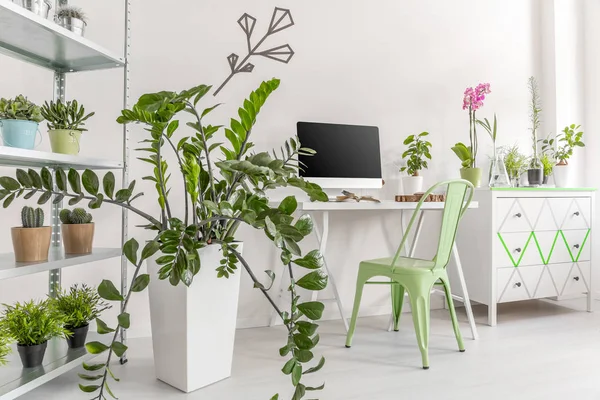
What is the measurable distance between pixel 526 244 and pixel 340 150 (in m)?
1.32

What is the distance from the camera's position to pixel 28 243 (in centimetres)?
153

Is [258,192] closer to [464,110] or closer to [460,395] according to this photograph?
[460,395]

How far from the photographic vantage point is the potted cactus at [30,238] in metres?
1.53

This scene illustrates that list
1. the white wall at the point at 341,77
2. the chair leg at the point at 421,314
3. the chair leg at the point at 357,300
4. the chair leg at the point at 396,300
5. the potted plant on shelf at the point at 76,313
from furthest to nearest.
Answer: the chair leg at the point at 396,300
the white wall at the point at 341,77
the chair leg at the point at 357,300
the chair leg at the point at 421,314
the potted plant on shelf at the point at 76,313

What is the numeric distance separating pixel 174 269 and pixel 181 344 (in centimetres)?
46

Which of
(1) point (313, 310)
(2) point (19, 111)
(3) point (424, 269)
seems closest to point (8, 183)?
(2) point (19, 111)

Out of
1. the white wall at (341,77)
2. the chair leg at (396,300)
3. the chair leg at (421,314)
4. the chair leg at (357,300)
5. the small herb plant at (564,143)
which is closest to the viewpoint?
the chair leg at (421,314)

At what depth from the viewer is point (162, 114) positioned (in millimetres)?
1460

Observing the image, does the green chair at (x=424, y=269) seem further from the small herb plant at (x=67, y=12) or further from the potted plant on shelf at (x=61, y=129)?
the small herb plant at (x=67, y=12)

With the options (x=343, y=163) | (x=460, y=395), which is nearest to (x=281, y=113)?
(x=343, y=163)

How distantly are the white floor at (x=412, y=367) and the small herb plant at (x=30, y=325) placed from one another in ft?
0.83

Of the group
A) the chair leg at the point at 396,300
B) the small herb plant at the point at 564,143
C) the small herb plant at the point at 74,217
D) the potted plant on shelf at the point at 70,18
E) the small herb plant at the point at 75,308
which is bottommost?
the chair leg at the point at 396,300

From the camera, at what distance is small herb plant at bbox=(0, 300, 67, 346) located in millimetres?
1515

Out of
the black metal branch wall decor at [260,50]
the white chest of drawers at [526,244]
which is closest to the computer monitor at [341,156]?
the black metal branch wall decor at [260,50]
